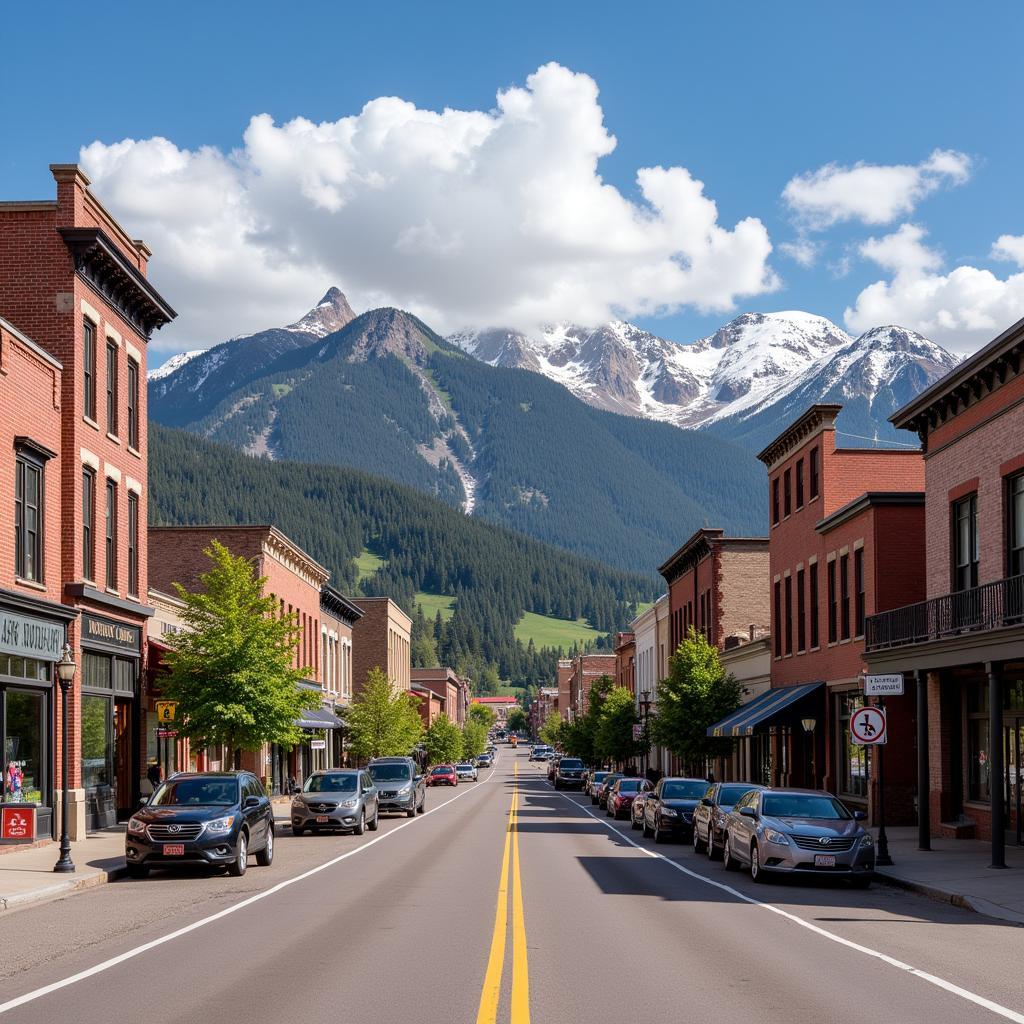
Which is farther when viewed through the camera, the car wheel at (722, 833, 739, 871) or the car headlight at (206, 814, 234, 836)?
the car wheel at (722, 833, 739, 871)

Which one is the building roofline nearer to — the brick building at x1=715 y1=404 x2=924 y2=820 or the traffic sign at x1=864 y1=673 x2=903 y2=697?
the brick building at x1=715 y1=404 x2=924 y2=820

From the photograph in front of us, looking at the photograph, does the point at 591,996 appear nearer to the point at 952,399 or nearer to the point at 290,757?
the point at 952,399

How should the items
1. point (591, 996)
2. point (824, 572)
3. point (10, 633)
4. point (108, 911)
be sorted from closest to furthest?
point (591, 996) → point (108, 911) → point (10, 633) → point (824, 572)

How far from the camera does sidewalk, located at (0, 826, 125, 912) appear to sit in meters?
20.8

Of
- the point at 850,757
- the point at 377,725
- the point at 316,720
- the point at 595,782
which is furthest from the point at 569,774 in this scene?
the point at 850,757

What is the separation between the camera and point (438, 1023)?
34.8ft

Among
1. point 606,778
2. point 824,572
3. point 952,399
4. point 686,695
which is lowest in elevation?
point 606,778

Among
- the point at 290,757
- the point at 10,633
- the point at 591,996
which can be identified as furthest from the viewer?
the point at 290,757

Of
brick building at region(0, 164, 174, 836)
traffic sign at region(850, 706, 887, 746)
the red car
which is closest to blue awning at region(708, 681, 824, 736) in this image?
traffic sign at region(850, 706, 887, 746)

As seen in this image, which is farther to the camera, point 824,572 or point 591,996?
point 824,572

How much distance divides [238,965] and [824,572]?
31.7 meters

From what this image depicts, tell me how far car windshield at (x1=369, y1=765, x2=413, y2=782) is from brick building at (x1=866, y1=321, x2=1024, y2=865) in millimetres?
20968

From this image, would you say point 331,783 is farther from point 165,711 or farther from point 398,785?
point 398,785

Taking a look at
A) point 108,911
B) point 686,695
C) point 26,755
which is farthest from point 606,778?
point 108,911
